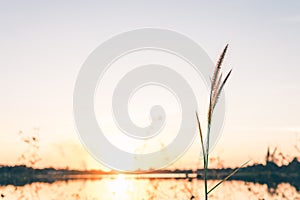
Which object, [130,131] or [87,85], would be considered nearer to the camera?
[130,131]

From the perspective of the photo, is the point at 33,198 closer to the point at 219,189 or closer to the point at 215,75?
the point at 219,189

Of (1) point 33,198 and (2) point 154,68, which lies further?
(1) point 33,198

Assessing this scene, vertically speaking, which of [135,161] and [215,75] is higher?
[135,161]

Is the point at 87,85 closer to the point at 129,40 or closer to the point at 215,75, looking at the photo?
the point at 129,40

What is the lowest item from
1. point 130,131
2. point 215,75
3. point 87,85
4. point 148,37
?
point 215,75

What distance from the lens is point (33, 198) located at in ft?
54.9

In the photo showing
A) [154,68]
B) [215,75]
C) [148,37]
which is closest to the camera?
[215,75]

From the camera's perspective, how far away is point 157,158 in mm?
10984

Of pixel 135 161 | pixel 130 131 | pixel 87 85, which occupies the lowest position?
pixel 135 161

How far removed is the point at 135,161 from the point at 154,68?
15.3 ft

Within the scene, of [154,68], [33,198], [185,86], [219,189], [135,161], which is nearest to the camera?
[135,161]

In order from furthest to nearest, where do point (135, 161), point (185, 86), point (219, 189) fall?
point (219, 189) < point (185, 86) < point (135, 161)

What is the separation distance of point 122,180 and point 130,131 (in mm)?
8624

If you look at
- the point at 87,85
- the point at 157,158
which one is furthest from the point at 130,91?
the point at 157,158
